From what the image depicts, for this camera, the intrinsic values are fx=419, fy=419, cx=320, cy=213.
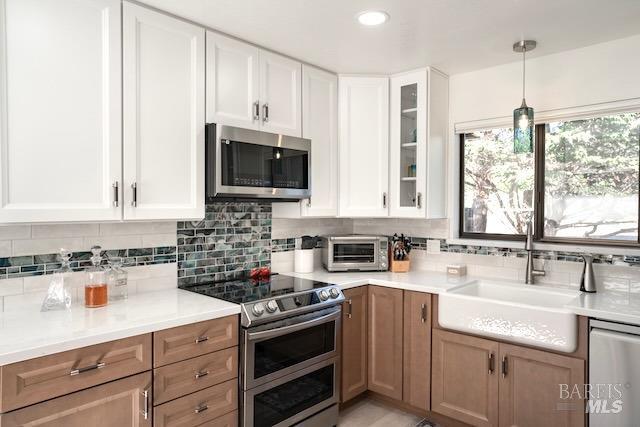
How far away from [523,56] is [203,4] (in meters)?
1.98

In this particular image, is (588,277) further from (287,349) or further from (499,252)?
(287,349)

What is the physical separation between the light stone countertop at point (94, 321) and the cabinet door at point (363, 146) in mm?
1356

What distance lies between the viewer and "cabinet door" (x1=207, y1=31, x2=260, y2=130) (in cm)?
229

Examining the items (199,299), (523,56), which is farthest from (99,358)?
(523,56)

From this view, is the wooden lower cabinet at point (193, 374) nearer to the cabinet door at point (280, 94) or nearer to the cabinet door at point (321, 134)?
the cabinet door at point (321, 134)

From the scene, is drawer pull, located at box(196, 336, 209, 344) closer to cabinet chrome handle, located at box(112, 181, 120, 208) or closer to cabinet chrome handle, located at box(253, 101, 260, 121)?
cabinet chrome handle, located at box(112, 181, 120, 208)

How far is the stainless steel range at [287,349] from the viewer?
2.05 metres

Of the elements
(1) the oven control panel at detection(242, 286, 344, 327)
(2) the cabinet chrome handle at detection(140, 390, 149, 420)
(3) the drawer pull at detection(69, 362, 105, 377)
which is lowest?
(2) the cabinet chrome handle at detection(140, 390, 149, 420)

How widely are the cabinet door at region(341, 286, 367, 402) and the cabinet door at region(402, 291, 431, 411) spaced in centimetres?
28

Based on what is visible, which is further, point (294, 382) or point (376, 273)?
point (376, 273)

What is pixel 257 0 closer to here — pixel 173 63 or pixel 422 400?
pixel 173 63

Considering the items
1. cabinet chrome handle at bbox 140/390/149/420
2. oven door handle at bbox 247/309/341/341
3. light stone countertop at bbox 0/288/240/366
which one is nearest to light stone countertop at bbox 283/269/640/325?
oven door handle at bbox 247/309/341/341

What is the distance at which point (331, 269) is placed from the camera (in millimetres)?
3070
